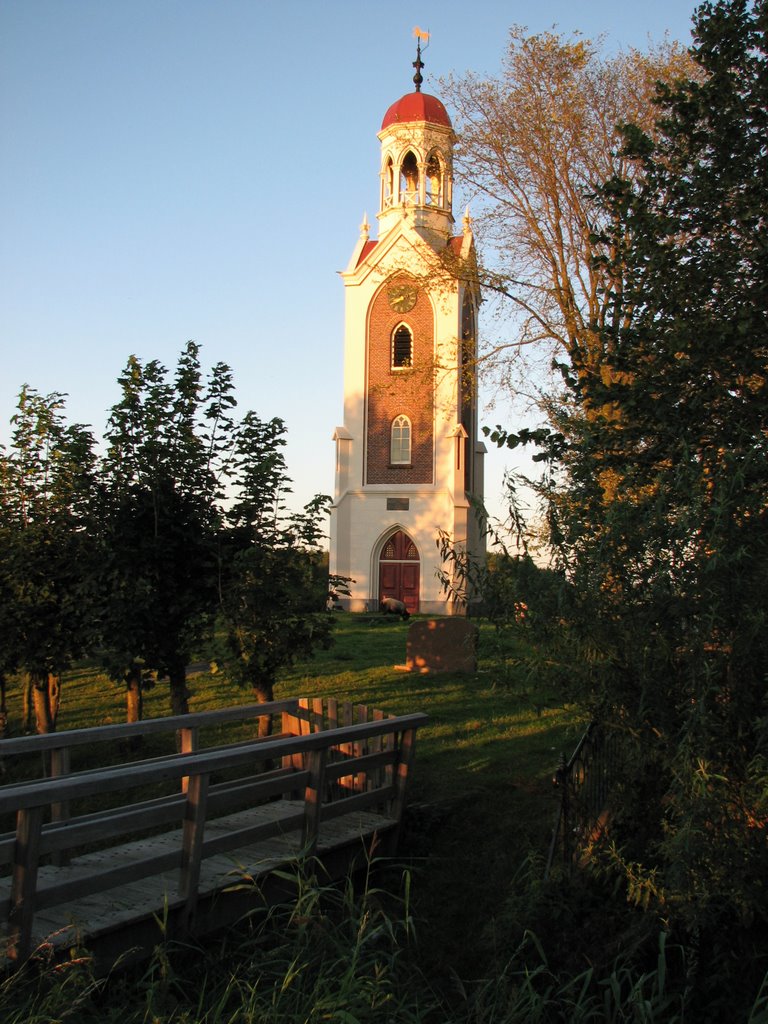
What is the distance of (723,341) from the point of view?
7.80 metres

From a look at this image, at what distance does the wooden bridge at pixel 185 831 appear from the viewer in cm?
477

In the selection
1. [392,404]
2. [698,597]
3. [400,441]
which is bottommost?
[698,597]

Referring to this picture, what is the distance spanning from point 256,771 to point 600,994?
6.20 metres

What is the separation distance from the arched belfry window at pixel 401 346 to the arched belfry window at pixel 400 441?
2372 mm

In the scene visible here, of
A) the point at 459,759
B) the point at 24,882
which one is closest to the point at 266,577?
the point at 459,759

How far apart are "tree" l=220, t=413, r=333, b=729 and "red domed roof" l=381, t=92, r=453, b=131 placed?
3294cm

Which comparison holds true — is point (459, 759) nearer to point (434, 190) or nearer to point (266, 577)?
point (266, 577)

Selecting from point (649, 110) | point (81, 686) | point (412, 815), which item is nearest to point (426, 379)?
point (649, 110)

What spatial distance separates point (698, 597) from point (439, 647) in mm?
12378

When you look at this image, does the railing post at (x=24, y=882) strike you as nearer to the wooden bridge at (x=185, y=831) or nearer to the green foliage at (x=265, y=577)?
the wooden bridge at (x=185, y=831)

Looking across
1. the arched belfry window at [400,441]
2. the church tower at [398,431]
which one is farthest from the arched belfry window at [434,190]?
the arched belfry window at [400,441]

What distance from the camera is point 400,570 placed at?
38.9 metres

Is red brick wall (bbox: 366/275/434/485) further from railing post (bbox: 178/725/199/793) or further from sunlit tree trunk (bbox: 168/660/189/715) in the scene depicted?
railing post (bbox: 178/725/199/793)

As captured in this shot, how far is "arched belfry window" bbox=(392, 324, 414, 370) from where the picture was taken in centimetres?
3956
